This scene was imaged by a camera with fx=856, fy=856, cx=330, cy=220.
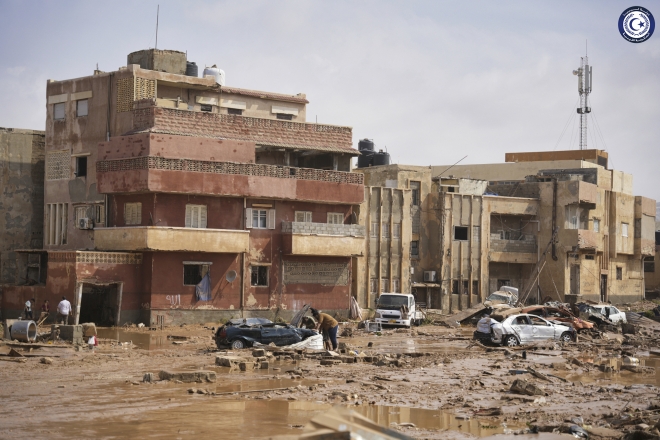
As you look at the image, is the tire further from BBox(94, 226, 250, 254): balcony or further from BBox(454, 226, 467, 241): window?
BBox(454, 226, 467, 241): window

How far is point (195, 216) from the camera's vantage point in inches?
1570

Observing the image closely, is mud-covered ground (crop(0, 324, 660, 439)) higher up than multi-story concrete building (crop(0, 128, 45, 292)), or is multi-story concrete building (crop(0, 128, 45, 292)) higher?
multi-story concrete building (crop(0, 128, 45, 292))

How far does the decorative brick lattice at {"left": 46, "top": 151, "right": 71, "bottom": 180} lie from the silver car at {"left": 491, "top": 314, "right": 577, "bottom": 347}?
81.7 ft

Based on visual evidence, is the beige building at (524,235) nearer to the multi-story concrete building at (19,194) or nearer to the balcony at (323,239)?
the balcony at (323,239)

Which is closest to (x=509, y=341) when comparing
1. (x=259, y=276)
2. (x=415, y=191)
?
(x=259, y=276)

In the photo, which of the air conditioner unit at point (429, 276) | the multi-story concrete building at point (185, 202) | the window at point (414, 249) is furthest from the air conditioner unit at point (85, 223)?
the air conditioner unit at point (429, 276)

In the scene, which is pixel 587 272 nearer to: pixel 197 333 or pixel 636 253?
pixel 636 253

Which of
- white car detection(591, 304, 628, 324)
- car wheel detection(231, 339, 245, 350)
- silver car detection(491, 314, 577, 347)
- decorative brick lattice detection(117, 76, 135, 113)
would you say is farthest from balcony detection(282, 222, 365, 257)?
car wheel detection(231, 339, 245, 350)

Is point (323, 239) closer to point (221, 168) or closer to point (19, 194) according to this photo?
point (221, 168)

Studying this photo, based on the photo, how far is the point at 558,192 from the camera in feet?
185

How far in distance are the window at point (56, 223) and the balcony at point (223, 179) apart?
6.01 metres

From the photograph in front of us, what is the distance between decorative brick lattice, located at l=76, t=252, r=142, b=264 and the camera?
3666cm

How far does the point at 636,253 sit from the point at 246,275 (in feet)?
119

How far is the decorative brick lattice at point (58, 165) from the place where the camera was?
146 ft
